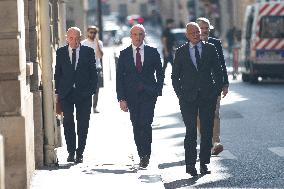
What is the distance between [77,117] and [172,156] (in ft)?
5.04

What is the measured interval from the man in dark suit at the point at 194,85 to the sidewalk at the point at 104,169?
524mm

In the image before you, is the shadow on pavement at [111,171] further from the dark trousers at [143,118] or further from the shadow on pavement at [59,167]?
the dark trousers at [143,118]

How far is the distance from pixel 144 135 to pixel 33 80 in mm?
1442

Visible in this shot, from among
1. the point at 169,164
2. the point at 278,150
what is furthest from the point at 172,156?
the point at 278,150

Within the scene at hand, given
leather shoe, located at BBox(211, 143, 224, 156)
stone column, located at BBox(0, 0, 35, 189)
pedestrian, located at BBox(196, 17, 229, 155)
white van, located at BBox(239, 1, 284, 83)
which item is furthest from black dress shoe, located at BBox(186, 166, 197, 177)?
white van, located at BBox(239, 1, 284, 83)

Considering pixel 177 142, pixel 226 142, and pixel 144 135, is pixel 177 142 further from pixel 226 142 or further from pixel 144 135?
pixel 144 135

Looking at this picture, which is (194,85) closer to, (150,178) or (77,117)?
(150,178)

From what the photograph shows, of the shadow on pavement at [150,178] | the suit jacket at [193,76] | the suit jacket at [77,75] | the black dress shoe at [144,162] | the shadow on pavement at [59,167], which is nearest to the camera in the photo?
the shadow on pavement at [150,178]

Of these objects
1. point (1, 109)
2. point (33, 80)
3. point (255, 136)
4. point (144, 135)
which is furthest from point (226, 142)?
point (1, 109)

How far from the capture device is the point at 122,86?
40.7 ft

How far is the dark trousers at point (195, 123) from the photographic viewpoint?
11656 mm

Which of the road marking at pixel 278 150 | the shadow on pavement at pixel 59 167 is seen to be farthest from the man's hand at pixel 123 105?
the road marking at pixel 278 150

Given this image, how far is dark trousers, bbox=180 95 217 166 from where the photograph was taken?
1166 cm

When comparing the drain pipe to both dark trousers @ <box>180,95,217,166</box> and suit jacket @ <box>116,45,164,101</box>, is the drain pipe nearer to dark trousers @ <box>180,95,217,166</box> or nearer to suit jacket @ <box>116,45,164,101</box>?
suit jacket @ <box>116,45,164,101</box>
